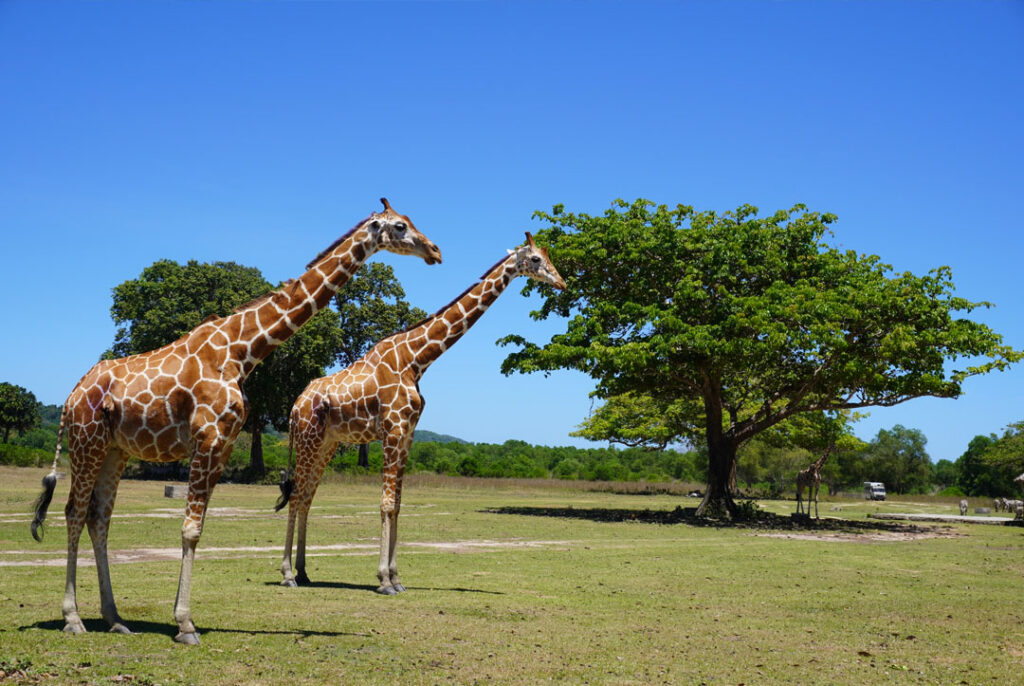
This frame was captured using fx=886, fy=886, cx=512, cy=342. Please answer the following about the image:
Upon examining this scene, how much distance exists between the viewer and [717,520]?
98.4ft

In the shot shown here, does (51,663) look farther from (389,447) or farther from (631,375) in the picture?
(631,375)

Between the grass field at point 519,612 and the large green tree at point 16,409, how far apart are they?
53.3 m

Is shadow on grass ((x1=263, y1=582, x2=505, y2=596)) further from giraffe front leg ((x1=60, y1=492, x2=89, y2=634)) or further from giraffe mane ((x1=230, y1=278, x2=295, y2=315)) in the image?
giraffe mane ((x1=230, y1=278, x2=295, y2=315))

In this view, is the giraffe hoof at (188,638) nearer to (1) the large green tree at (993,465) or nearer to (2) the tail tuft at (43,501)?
(2) the tail tuft at (43,501)

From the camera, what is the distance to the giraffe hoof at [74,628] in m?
8.17

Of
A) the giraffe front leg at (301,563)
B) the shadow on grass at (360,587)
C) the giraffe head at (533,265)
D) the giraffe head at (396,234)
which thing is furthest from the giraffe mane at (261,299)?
the giraffe head at (533,265)

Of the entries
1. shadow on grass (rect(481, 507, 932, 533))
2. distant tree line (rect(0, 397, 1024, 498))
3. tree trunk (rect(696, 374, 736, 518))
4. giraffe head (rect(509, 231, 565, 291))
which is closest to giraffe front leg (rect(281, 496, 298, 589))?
giraffe head (rect(509, 231, 565, 291))

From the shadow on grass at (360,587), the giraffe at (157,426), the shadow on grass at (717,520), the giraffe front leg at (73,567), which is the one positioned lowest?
the shadow on grass at (717,520)

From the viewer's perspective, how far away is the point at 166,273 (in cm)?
5312

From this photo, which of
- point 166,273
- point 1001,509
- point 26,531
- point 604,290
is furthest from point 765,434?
point 26,531

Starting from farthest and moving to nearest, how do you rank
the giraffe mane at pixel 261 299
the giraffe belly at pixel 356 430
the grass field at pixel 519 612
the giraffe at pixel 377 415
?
the giraffe belly at pixel 356 430
the giraffe at pixel 377 415
the giraffe mane at pixel 261 299
the grass field at pixel 519 612

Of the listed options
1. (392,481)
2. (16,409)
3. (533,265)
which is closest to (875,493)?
(533,265)

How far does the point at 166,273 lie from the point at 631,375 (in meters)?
34.6

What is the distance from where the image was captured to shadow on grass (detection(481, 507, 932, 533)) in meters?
28.8
